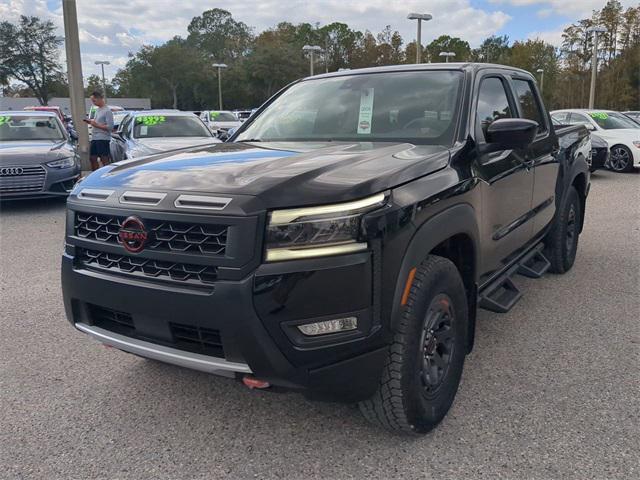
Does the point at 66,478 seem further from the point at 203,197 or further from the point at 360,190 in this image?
the point at 360,190

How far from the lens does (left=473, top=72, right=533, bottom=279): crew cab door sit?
10.8 ft

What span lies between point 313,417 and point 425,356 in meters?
0.71

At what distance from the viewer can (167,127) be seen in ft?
35.8

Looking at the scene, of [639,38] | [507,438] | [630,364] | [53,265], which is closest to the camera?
[507,438]

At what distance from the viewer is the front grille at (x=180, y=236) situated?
2.26 meters

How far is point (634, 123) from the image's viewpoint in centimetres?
1456

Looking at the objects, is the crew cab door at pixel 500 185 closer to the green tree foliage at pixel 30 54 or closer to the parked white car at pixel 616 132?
the parked white car at pixel 616 132

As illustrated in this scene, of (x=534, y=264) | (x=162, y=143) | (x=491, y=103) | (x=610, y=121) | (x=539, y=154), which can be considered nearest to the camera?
(x=491, y=103)

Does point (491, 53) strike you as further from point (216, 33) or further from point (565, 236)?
point (565, 236)

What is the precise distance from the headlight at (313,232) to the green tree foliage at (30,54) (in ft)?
236

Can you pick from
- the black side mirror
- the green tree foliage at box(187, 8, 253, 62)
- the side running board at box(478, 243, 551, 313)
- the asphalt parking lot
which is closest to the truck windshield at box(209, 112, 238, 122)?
the asphalt parking lot

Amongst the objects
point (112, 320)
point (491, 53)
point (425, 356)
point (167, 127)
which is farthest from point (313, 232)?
point (491, 53)

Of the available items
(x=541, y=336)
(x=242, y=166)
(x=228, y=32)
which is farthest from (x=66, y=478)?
(x=228, y=32)

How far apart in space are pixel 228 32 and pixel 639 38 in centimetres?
7822
